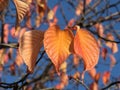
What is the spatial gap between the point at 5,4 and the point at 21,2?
7cm

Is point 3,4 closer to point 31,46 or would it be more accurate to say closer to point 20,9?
point 20,9

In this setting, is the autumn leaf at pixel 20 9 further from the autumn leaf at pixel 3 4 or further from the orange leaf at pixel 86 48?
the orange leaf at pixel 86 48

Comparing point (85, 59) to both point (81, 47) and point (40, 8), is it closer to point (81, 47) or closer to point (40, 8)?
point (81, 47)

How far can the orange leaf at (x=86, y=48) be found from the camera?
3.62 feet

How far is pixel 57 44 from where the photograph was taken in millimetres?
1136

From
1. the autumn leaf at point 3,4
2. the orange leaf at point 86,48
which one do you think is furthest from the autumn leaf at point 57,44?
the autumn leaf at point 3,4

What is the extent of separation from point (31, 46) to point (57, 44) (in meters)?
0.09

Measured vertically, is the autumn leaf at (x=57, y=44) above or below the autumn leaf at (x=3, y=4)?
below

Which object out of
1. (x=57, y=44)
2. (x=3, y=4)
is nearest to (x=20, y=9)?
(x=3, y=4)

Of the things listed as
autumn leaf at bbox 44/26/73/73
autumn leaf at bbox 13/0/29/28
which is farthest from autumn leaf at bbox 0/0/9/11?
autumn leaf at bbox 44/26/73/73

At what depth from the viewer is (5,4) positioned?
1.26 metres

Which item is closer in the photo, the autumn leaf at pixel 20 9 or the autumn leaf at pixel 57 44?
the autumn leaf at pixel 57 44

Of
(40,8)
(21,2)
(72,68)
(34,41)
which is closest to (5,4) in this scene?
(21,2)

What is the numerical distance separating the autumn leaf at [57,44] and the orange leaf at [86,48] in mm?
38
